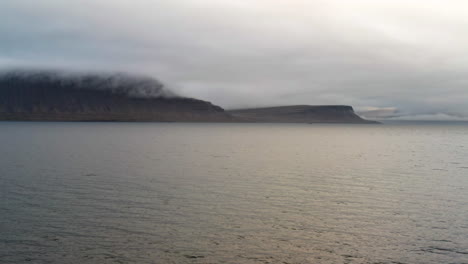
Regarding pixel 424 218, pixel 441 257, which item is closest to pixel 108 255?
pixel 441 257

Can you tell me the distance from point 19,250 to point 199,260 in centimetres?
787

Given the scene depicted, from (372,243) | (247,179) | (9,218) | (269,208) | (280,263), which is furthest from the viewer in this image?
(247,179)

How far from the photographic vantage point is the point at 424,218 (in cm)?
2477

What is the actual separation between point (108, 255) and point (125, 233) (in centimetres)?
296

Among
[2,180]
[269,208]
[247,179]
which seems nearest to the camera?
[269,208]

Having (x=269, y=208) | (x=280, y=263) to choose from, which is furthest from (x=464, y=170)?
(x=280, y=263)

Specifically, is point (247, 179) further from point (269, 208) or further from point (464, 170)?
point (464, 170)

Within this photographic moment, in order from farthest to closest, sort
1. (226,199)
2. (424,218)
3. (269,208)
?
(226,199) < (269,208) < (424,218)

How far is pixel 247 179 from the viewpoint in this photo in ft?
129

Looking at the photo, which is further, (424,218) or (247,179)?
(247,179)

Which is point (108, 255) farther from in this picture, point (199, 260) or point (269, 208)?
point (269, 208)

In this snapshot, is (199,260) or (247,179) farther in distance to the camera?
(247,179)

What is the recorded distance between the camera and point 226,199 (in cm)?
2934

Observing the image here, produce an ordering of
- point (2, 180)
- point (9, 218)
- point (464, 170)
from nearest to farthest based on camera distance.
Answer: point (9, 218)
point (2, 180)
point (464, 170)
